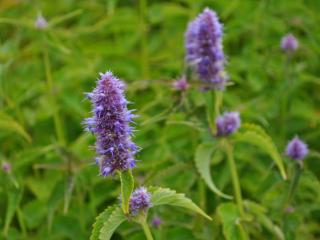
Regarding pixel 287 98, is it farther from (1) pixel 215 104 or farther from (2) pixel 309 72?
(1) pixel 215 104

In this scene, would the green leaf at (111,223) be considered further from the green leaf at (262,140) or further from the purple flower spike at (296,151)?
the purple flower spike at (296,151)

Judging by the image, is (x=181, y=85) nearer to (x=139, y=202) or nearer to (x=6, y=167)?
(x=139, y=202)

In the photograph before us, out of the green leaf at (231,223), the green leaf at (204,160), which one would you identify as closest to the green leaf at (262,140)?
the green leaf at (204,160)

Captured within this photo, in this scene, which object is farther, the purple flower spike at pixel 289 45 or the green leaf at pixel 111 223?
the purple flower spike at pixel 289 45

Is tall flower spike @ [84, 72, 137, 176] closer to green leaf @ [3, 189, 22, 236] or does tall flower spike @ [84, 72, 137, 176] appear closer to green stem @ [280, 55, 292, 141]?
green leaf @ [3, 189, 22, 236]

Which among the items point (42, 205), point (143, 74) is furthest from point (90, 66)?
point (42, 205)

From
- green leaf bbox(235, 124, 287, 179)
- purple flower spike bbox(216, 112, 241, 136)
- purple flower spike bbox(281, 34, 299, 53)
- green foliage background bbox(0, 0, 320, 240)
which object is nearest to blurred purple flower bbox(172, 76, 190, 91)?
green foliage background bbox(0, 0, 320, 240)
